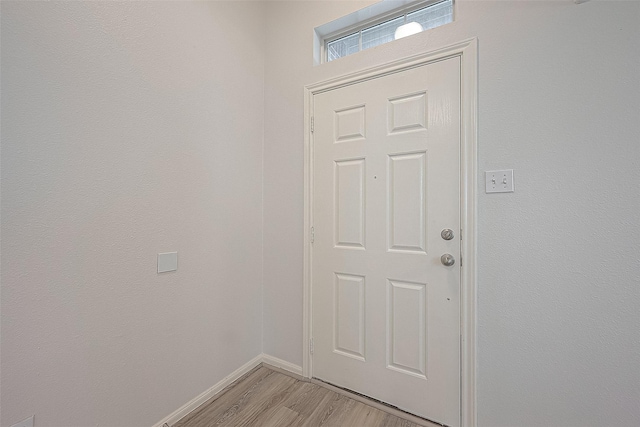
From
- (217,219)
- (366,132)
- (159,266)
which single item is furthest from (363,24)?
(159,266)

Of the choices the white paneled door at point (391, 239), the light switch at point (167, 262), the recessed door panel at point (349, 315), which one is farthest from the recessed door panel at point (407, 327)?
the light switch at point (167, 262)

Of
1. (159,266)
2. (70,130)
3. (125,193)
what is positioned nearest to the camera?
(70,130)

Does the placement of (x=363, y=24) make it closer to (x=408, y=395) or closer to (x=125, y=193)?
(x=125, y=193)

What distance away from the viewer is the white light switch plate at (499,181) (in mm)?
1285

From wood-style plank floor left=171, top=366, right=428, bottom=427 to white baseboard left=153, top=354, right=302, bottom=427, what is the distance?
0.03 m

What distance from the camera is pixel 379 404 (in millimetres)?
1584

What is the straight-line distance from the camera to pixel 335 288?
1.77 m

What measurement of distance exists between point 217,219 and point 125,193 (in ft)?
1.79

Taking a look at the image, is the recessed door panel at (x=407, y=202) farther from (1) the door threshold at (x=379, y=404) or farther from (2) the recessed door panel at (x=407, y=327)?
(1) the door threshold at (x=379, y=404)

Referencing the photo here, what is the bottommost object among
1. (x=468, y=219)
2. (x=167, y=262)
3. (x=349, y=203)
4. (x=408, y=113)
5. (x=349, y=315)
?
(x=349, y=315)

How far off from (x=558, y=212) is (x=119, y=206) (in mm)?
2046

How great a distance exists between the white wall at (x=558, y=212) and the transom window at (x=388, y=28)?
183mm

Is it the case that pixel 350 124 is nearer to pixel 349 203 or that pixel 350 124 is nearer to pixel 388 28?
pixel 349 203

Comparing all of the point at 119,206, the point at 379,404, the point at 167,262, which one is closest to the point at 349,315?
the point at 379,404
